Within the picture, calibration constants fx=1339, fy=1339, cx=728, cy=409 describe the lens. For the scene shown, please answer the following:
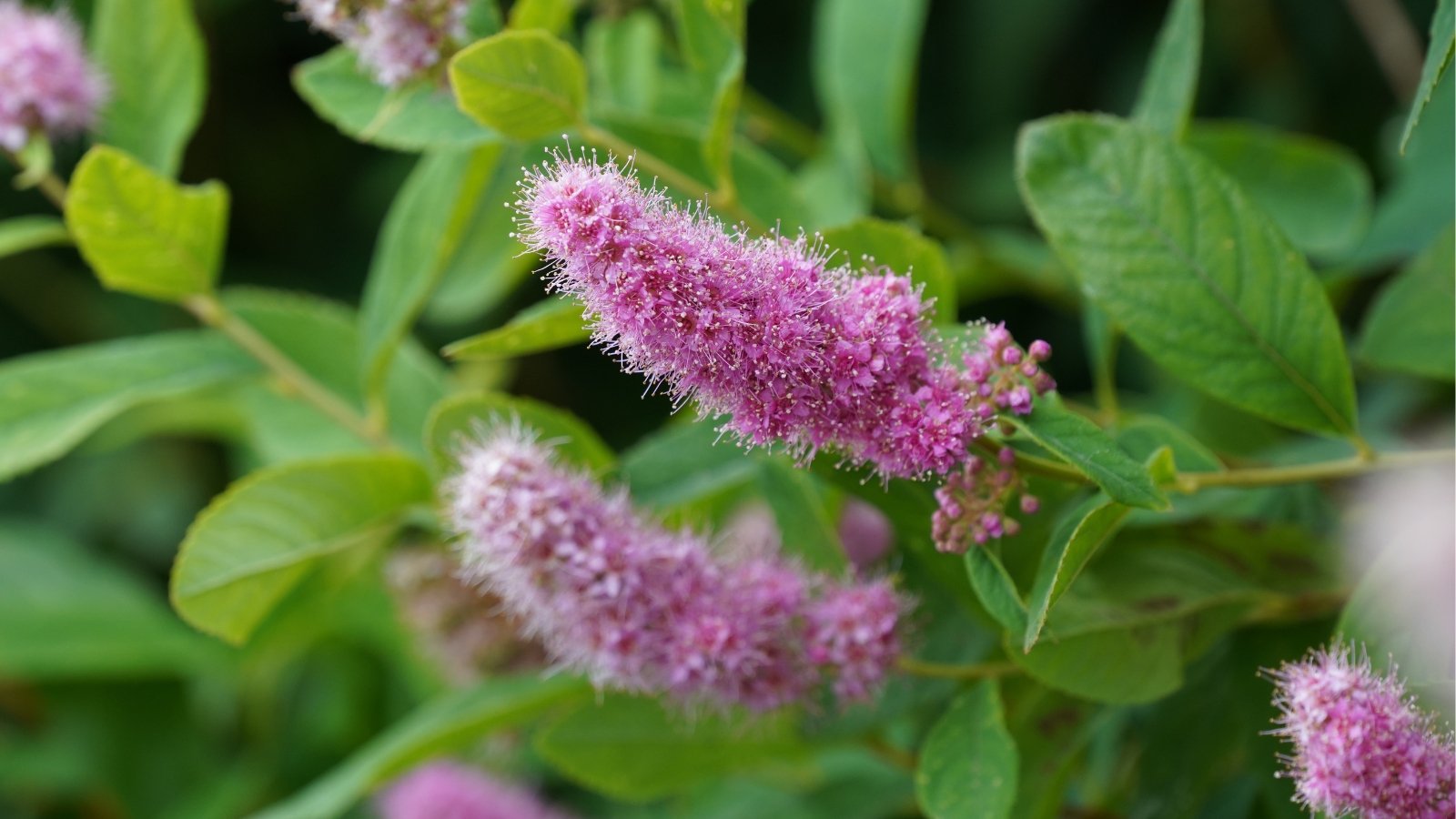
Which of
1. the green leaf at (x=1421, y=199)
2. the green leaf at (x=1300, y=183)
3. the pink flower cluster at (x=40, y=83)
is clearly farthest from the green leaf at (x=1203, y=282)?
the pink flower cluster at (x=40, y=83)

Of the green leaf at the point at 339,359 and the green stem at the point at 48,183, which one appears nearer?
the green stem at the point at 48,183

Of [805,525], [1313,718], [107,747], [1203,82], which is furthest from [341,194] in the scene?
[1313,718]

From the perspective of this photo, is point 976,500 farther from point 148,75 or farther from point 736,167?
point 148,75

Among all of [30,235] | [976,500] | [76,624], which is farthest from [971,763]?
[76,624]

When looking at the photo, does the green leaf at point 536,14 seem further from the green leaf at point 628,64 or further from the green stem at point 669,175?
the green leaf at point 628,64

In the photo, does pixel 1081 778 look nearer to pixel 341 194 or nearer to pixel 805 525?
pixel 805 525

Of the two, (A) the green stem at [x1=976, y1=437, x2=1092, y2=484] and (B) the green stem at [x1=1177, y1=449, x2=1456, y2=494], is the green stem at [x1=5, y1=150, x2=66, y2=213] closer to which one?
(A) the green stem at [x1=976, y1=437, x2=1092, y2=484]
